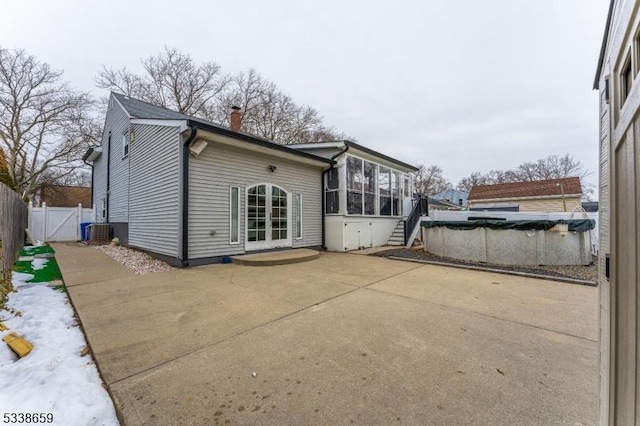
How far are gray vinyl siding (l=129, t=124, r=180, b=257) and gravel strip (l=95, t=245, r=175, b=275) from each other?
27 cm

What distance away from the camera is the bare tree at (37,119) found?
16188mm

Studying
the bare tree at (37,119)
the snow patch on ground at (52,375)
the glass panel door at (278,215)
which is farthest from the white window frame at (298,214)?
the bare tree at (37,119)

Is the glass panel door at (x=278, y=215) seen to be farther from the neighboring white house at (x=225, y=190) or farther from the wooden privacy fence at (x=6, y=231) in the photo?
the wooden privacy fence at (x=6, y=231)

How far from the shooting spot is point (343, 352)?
249 cm

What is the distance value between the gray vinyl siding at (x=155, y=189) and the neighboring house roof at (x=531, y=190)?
21.7m

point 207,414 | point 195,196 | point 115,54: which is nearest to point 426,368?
point 207,414

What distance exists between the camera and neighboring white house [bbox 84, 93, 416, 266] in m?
6.50

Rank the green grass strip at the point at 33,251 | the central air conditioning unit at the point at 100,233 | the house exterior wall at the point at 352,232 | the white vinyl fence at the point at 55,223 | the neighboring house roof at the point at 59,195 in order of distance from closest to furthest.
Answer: the green grass strip at the point at 33,251 < the house exterior wall at the point at 352,232 < the central air conditioning unit at the point at 100,233 < the white vinyl fence at the point at 55,223 < the neighboring house roof at the point at 59,195

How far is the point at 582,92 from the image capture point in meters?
5.66

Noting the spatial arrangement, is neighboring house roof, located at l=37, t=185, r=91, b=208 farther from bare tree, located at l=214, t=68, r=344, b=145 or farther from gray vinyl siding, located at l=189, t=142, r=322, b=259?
gray vinyl siding, located at l=189, t=142, r=322, b=259

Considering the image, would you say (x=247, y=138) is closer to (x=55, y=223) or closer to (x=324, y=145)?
(x=324, y=145)

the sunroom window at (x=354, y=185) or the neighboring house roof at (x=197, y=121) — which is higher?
the neighboring house roof at (x=197, y=121)

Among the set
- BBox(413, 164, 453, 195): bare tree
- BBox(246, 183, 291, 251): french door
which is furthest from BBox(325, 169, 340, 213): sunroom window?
BBox(413, 164, 453, 195): bare tree

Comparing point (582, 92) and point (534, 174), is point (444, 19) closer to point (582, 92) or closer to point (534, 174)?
point (582, 92)
